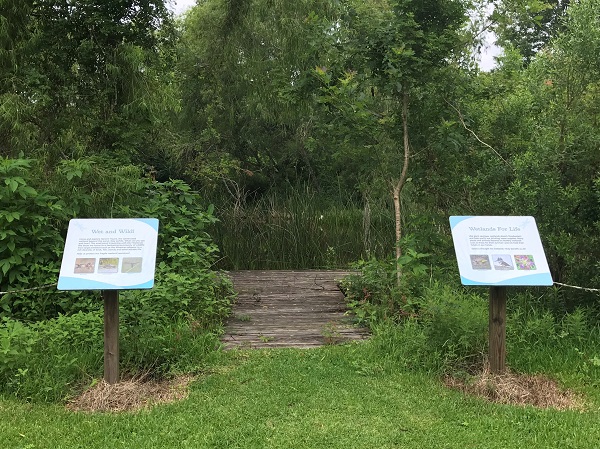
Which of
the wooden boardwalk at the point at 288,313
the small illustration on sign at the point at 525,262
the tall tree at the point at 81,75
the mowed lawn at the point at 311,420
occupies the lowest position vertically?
the mowed lawn at the point at 311,420

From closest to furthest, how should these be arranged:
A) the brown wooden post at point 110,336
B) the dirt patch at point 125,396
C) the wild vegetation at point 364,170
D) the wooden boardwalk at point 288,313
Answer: the dirt patch at point 125,396, the brown wooden post at point 110,336, the wild vegetation at point 364,170, the wooden boardwalk at point 288,313

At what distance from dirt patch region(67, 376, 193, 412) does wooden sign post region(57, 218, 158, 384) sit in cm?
9

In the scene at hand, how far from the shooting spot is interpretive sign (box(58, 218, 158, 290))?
3.36 meters

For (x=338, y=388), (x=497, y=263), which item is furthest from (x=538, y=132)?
(x=338, y=388)

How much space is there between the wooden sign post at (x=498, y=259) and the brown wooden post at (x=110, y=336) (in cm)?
229

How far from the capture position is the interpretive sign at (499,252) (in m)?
3.44

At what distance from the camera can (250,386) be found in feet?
11.9

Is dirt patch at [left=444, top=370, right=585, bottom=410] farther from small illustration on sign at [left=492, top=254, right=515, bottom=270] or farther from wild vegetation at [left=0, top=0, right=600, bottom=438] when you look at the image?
small illustration on sign at [left=492, top=254, right=515, bottom=270]

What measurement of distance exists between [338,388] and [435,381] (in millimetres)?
696

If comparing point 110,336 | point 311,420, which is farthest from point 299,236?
point 311,420

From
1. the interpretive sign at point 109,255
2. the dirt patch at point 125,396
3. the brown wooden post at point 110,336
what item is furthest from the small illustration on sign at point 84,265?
the dirt patch at point 125,396

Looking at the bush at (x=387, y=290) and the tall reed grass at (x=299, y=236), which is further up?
the tall reed grass at (x=299, y=236)

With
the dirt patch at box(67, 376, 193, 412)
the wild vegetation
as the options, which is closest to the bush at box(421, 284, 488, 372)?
the wild vegetation

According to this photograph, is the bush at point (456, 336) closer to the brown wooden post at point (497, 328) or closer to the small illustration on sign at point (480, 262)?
the brown wooden post at point (497, 328)
